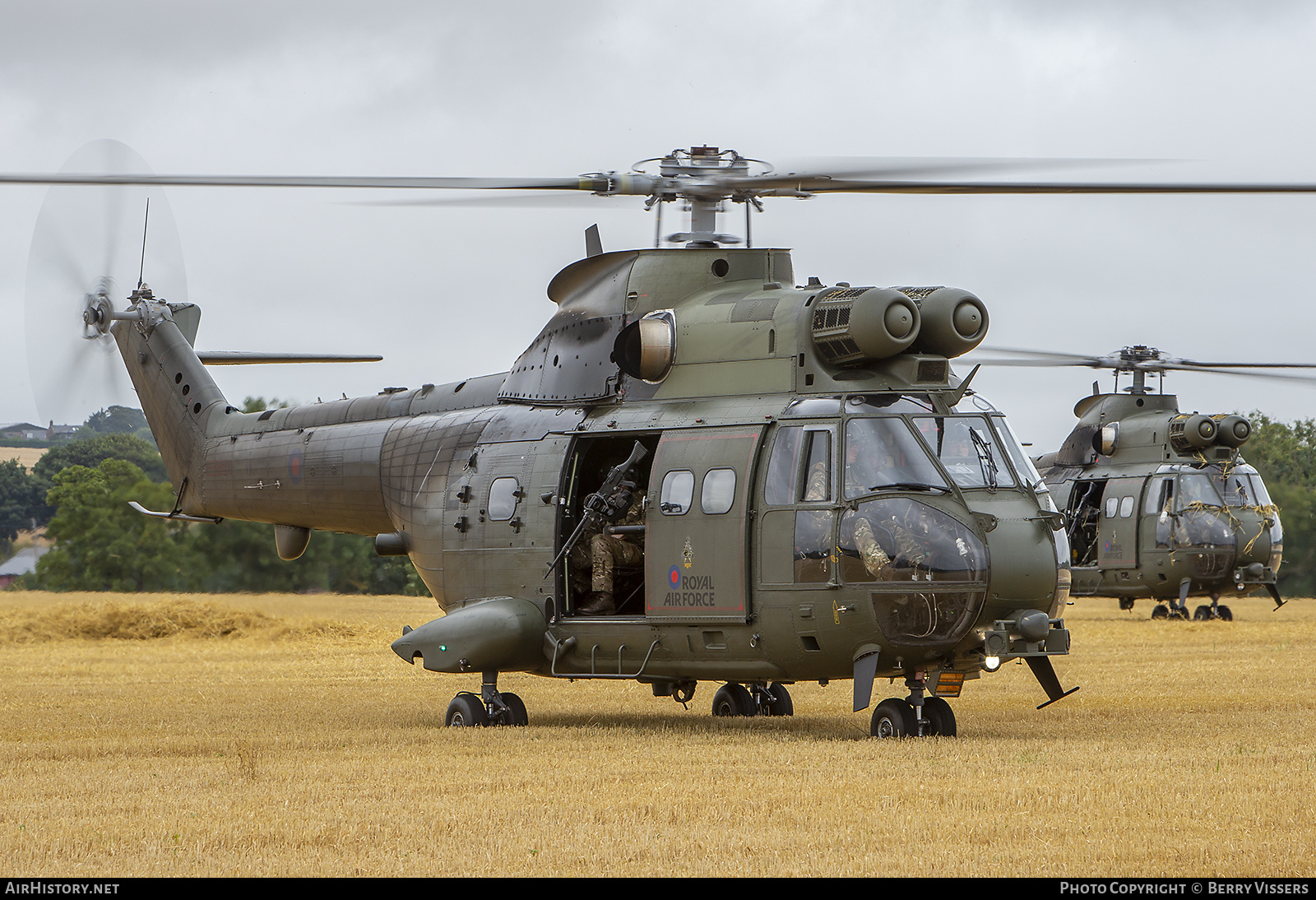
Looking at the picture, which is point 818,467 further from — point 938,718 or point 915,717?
point 938,718

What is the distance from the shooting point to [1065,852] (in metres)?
7.11

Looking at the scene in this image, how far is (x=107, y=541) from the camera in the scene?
47.4 meters

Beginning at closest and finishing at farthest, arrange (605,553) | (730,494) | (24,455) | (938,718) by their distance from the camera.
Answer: (938,718)
(730,494)
(605,553)
(24,455)

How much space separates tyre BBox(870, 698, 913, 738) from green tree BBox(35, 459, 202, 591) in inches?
1366

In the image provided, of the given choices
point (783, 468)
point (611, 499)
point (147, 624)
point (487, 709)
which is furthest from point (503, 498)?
point (147, 624)

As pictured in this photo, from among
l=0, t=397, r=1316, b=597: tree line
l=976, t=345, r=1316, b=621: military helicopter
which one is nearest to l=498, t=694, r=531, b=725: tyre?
l=976, t=345, r=1316, b=621: military helicopter

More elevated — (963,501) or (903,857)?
(963,501)

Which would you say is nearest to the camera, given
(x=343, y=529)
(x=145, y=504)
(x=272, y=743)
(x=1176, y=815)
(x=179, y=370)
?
(x=1176, y=815)

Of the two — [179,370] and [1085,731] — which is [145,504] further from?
[1085,731]

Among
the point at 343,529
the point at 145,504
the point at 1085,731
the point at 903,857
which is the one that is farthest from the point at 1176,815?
the point at 145,504

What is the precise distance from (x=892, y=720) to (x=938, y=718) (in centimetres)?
36

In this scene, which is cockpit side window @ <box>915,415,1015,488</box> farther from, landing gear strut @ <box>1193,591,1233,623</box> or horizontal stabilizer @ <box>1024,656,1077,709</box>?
landing gear strut @ <box>1193,591,1233,623</box>

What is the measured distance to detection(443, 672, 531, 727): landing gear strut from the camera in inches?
541

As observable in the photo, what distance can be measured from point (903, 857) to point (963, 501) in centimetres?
467
